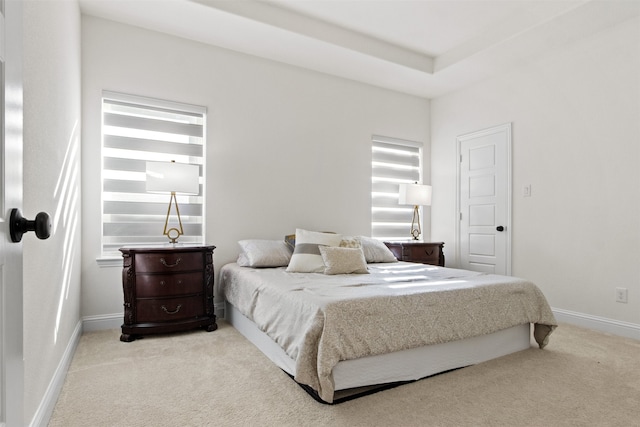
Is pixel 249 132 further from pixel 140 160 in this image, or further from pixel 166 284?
pixel 166 284

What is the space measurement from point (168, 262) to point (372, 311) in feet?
6.20

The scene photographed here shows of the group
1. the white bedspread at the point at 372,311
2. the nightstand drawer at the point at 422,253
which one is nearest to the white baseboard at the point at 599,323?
the white bedspread at the point at 372,311

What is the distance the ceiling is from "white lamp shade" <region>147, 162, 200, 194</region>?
132 centimetres

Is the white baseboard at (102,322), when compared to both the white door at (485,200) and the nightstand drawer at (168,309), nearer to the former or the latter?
the nightstand drawer at (168,309)

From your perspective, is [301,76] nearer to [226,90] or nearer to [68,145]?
[226,90]

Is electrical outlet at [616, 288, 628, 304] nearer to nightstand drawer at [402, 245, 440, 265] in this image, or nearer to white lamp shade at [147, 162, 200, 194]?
nightstand drawer at [402, 245, 440, 265]

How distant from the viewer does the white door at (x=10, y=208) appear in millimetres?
660

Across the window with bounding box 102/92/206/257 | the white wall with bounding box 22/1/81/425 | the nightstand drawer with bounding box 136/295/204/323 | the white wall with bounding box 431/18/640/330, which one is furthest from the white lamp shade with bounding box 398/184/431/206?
the white wall with bounding box 22/1/81/425

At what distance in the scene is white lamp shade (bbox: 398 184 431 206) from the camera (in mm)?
4648

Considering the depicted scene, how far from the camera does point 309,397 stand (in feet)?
6.72

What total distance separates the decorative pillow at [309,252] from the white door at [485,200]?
2067 mm

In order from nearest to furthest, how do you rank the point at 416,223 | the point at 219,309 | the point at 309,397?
the point at 309,397 < the point at 219,309 < the point at 416,223

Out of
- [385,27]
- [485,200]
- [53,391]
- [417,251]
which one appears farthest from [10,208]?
[485,200]

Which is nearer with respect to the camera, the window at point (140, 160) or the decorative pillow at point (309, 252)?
the decorative pillow at point (309, 252)
